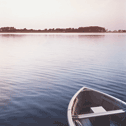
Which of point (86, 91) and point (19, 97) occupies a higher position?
point (86, 91)

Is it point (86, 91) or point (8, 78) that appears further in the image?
point (8, 78)

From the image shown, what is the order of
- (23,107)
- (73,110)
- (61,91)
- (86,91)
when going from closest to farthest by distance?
(73,110) → (86,91) → (23,107) → (61,91)

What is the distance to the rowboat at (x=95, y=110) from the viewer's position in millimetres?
6348

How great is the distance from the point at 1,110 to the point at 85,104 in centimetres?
525

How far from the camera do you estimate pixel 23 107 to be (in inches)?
374

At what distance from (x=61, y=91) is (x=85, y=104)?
4.04 metres

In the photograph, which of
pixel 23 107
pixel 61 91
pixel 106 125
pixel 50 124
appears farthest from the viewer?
pixel 61 91

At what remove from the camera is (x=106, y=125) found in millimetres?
6559

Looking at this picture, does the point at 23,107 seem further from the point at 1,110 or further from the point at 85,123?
the point at 85,123

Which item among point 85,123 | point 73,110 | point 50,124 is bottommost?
point 50,124

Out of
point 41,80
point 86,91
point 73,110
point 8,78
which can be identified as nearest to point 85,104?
point 86,91

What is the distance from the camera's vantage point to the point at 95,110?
A: 23.7ft

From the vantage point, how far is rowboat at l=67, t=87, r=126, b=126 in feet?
20.8

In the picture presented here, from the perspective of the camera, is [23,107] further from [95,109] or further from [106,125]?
[106,125]
